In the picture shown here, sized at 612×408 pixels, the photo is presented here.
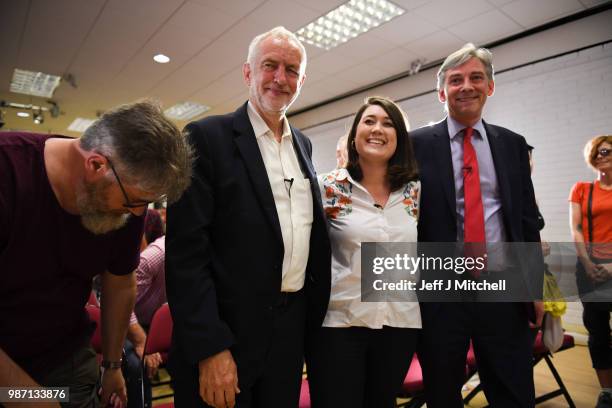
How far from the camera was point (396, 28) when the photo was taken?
4.42 meters

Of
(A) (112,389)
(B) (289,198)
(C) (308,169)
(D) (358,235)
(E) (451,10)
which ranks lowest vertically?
(A) (112,389)

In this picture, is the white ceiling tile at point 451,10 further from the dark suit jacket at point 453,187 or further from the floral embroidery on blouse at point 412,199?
the floral embroidery on blouse at point 412,199

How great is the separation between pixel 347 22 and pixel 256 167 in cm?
386

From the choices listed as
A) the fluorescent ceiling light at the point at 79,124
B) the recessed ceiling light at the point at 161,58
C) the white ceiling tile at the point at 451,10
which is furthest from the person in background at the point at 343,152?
the fluorescent ceiling light at the point at 79,124

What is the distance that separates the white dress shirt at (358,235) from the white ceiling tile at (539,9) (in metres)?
3.62

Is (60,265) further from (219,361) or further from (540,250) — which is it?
(540,250)

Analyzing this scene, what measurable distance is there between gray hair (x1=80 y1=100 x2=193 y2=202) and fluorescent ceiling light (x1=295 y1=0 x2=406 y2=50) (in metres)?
3.70

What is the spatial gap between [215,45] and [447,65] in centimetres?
401

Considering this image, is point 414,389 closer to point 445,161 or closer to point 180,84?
point 445,161

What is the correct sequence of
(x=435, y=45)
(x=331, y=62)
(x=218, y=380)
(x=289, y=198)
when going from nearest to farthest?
(x=218, y=380) → (x=289, y=198) → (x=435, y=45) → (x=331, y=62)

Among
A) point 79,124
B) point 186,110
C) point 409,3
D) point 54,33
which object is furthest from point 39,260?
point 79,124

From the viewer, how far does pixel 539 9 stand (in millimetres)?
4035

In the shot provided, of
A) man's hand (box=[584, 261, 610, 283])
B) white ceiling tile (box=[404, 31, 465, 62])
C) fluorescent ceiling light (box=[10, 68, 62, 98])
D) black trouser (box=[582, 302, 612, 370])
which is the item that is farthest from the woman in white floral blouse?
fluorescent ceiling light (box=[10, 68, 62, 98])

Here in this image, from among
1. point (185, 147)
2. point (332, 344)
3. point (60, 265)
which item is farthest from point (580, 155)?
point (60, 265)
